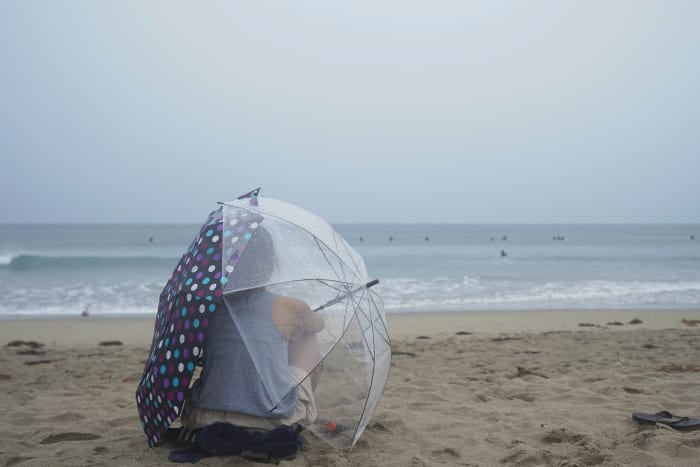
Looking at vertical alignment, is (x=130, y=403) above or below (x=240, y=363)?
below

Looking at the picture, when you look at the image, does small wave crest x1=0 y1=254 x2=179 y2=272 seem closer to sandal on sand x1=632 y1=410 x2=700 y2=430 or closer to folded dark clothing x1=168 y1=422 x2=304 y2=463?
folded dark clothing x1=168 y1=422 x2=304 y2=463

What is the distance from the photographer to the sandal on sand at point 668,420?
12.5 feet

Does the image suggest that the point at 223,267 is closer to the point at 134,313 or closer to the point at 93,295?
the point at 134,313

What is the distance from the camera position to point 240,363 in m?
3.09

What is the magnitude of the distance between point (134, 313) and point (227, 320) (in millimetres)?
10561

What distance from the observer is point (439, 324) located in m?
10.8

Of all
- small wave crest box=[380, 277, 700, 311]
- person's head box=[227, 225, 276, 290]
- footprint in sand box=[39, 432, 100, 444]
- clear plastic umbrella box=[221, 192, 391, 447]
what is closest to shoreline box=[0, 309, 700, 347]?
small wave crest box=[380, 277, 700, 311]

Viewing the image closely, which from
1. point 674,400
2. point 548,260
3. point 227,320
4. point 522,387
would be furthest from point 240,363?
point 548,260

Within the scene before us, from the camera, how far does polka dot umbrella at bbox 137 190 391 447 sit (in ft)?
10.0

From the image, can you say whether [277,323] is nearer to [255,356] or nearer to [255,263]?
[255,356]

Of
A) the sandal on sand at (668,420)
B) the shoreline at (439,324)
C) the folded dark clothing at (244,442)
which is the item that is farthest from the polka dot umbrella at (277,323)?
the shoreline at (439,324)

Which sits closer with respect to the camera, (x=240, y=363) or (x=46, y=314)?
(x=240, y=363)

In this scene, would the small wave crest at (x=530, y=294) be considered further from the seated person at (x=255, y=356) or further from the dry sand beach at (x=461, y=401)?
the seated person at (x=255, y=356)

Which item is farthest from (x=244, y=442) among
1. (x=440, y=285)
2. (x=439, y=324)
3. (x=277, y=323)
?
(x=440, y=285)
